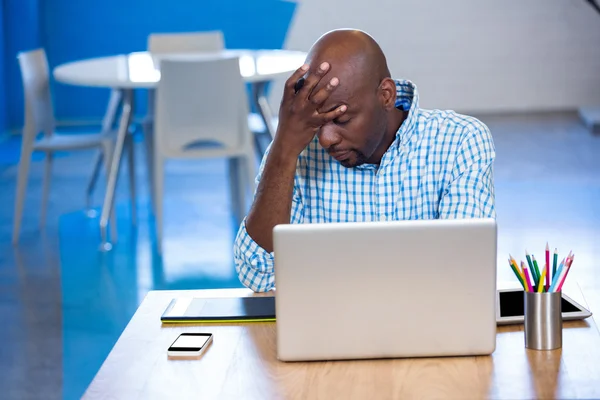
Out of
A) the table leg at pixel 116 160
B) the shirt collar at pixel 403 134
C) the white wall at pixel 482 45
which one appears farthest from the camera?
the white wall at pixel 482 45

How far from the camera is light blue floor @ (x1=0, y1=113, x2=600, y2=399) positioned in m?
3.16

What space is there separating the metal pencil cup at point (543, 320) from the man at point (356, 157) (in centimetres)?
34

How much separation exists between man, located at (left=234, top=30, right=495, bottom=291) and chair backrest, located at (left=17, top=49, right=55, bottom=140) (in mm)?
2866

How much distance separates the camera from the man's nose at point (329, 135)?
168 centimetres

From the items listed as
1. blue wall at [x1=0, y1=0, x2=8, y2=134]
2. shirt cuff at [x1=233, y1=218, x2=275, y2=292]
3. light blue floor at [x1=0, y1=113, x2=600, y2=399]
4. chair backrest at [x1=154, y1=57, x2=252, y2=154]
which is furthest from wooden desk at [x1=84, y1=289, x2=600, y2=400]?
blue wall at [x1=0, y1=0, x2=8, y2=134]

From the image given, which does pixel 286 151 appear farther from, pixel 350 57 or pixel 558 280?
pixel 558 280

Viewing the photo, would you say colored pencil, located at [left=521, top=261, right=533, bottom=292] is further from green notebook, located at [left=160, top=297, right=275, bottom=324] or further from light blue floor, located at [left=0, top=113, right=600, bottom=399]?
light blue floor, located at [left=0, top=113, right=600, bottom=399]

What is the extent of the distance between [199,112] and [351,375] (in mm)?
2889

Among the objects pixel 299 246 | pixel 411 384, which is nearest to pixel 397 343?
pixel 411 384

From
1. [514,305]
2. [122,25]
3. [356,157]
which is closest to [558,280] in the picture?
[514,305]

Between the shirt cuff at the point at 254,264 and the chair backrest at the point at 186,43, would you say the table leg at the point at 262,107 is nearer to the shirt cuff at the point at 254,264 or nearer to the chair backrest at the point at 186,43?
the chair backrest at the point at 186,43

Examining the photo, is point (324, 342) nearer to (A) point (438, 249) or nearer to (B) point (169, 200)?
(A) point (438, 249)

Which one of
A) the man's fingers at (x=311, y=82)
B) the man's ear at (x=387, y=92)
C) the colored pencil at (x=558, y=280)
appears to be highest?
the man's fingers at (x=311, y=82)

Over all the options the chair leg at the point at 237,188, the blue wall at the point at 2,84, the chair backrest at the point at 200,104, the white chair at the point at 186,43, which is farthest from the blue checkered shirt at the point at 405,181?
the blue wall at the point at 2,84
